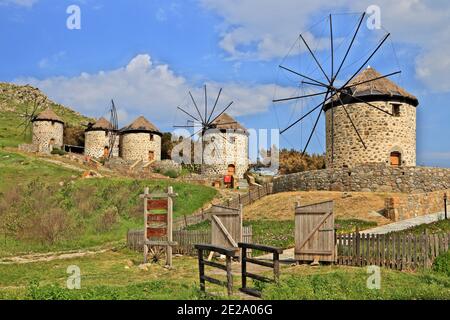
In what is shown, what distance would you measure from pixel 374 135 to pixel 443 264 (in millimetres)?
21403

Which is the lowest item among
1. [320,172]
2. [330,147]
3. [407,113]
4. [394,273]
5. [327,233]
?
[394,273]

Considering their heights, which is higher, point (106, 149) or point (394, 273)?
point (106, 149)

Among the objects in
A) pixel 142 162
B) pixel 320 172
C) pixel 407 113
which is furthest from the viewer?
pixel 142 162

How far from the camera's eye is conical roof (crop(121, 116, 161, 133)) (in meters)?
60.1

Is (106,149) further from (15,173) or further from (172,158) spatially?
(15,173)

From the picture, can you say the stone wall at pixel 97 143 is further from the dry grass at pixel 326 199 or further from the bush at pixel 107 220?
the dry grass at pixel 326 199

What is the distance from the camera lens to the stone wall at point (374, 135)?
1294 inches

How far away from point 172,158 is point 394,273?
52.7 metres

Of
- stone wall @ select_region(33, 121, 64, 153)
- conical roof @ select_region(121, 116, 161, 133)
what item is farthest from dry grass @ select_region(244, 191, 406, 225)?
stone wall @ select_region(33, 121, 64, 153)

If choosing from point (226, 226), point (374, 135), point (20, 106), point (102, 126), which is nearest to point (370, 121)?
point (374, 135)

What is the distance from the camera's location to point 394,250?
13.2 m
